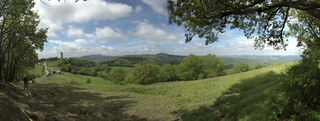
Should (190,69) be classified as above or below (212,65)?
below

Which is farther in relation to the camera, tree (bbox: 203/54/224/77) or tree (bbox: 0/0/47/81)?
tree (bbox: 203/54/224/77)

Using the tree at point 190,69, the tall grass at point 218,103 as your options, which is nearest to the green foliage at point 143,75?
the tree at point 190,69

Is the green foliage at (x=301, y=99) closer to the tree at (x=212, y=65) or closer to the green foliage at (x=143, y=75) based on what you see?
the green foliage at (x=143, y=75)

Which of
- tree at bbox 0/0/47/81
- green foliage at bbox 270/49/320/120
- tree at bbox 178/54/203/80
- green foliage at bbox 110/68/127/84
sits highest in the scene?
tree at bbox 0/0/47/81

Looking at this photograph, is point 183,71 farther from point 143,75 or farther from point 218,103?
point 218,103

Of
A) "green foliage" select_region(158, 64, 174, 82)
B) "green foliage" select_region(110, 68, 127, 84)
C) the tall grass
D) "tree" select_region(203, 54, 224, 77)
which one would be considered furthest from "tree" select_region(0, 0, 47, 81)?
"tree" select_region(203, 54, 224, 77)

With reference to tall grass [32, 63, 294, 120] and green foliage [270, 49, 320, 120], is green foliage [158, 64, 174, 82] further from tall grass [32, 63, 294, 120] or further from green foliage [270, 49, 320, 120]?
green foliage [270, 49, 320, 120]

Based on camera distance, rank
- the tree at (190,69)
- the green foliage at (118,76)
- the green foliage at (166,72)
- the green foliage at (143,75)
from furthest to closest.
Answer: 1. the green foliage at (166,72)
2. the green foliage at (118,76)
3. the tree at (190,69)
4. the green foliage at (143,75)

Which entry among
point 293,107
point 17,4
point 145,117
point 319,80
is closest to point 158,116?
point 145,117

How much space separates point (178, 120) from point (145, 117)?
3.25m

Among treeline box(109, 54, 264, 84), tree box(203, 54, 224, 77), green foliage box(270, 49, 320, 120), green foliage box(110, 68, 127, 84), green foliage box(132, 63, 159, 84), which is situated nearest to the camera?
green foliage box(270, 49, 320, 120)

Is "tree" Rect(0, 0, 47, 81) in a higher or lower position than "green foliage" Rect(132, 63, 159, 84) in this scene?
higher

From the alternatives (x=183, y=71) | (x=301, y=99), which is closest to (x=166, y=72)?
(x=183, y=71)

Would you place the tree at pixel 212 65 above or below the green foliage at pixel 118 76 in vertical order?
above
